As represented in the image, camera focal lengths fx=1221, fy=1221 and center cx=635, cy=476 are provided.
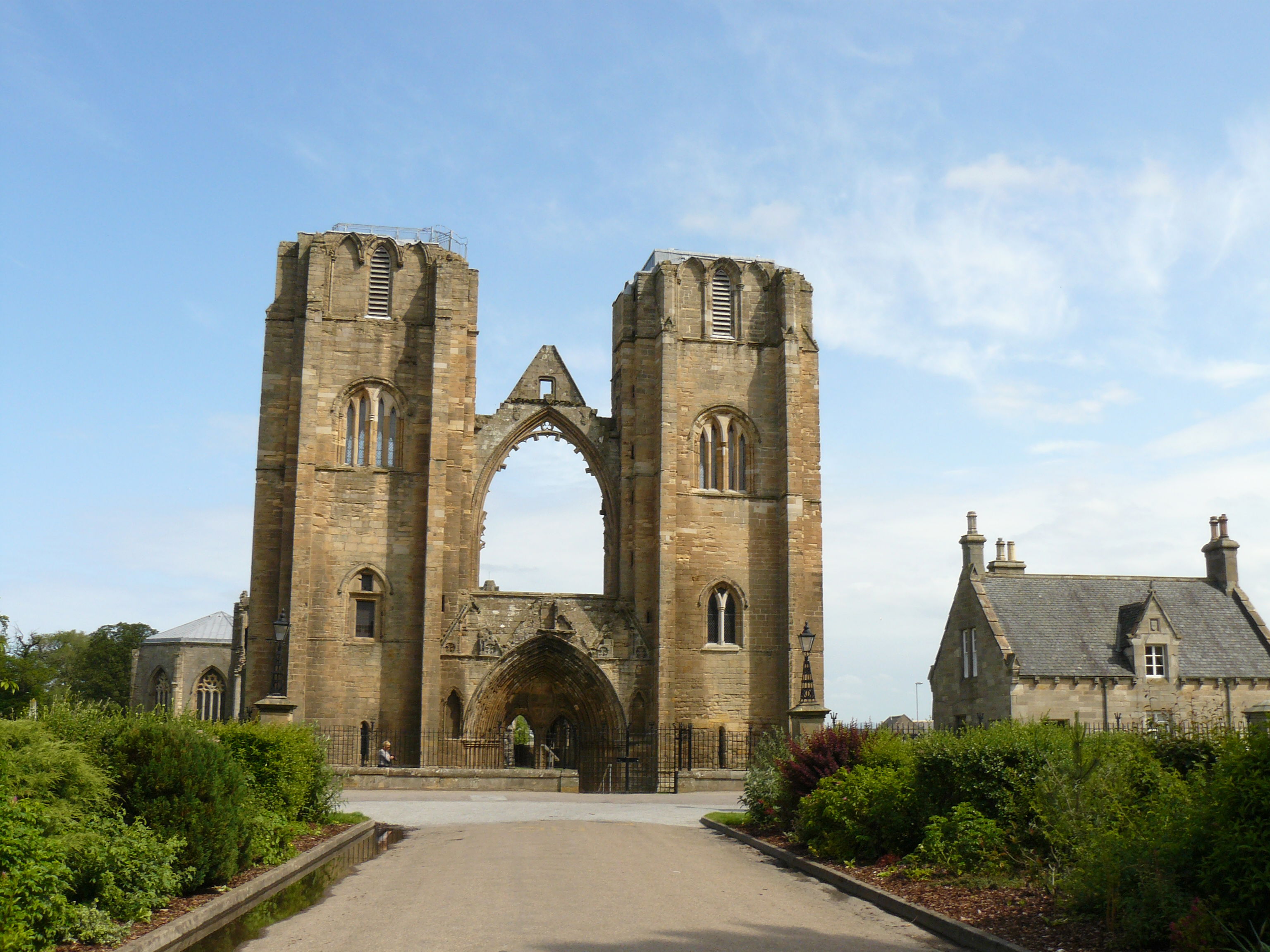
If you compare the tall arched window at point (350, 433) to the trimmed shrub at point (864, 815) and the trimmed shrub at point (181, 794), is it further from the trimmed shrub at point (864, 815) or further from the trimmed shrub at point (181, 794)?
the trimmed shrub at point (181, 794)

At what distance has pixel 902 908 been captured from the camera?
1057 centimetres

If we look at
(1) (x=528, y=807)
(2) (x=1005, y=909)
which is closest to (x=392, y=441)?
(1) (x=528, y=807)

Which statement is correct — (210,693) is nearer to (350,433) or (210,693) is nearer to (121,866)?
(350,433)

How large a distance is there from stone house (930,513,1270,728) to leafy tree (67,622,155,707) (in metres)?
53.5

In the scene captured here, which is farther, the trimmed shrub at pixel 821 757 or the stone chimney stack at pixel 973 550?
the stone chimney stack at pixel 973 550

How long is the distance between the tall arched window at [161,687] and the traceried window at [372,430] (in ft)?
107

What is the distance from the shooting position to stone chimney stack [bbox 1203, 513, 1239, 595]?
1407 inches

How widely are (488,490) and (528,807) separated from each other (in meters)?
14.7

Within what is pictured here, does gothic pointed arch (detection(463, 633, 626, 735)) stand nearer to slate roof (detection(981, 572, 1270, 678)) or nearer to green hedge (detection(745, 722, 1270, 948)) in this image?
slate roof (detection(981, 572, 1270, 678))

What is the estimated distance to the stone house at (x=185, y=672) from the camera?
61969mm

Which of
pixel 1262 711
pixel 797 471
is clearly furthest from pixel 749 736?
pixel 1262 711

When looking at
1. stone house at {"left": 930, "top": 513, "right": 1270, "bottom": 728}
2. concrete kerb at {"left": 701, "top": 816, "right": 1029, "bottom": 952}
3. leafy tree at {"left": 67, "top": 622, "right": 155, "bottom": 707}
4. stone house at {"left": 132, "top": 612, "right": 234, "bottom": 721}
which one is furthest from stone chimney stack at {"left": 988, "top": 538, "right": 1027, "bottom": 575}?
leafy tree at {"left": 67, "top": 622, "right": 155, "bottom": 707}

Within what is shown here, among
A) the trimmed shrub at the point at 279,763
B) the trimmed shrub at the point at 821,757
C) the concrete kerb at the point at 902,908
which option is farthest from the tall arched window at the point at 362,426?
the concrete kerb at the point at 902,908

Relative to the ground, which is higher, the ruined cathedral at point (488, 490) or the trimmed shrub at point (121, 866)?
the ruined cathedral at point (488, 490)
